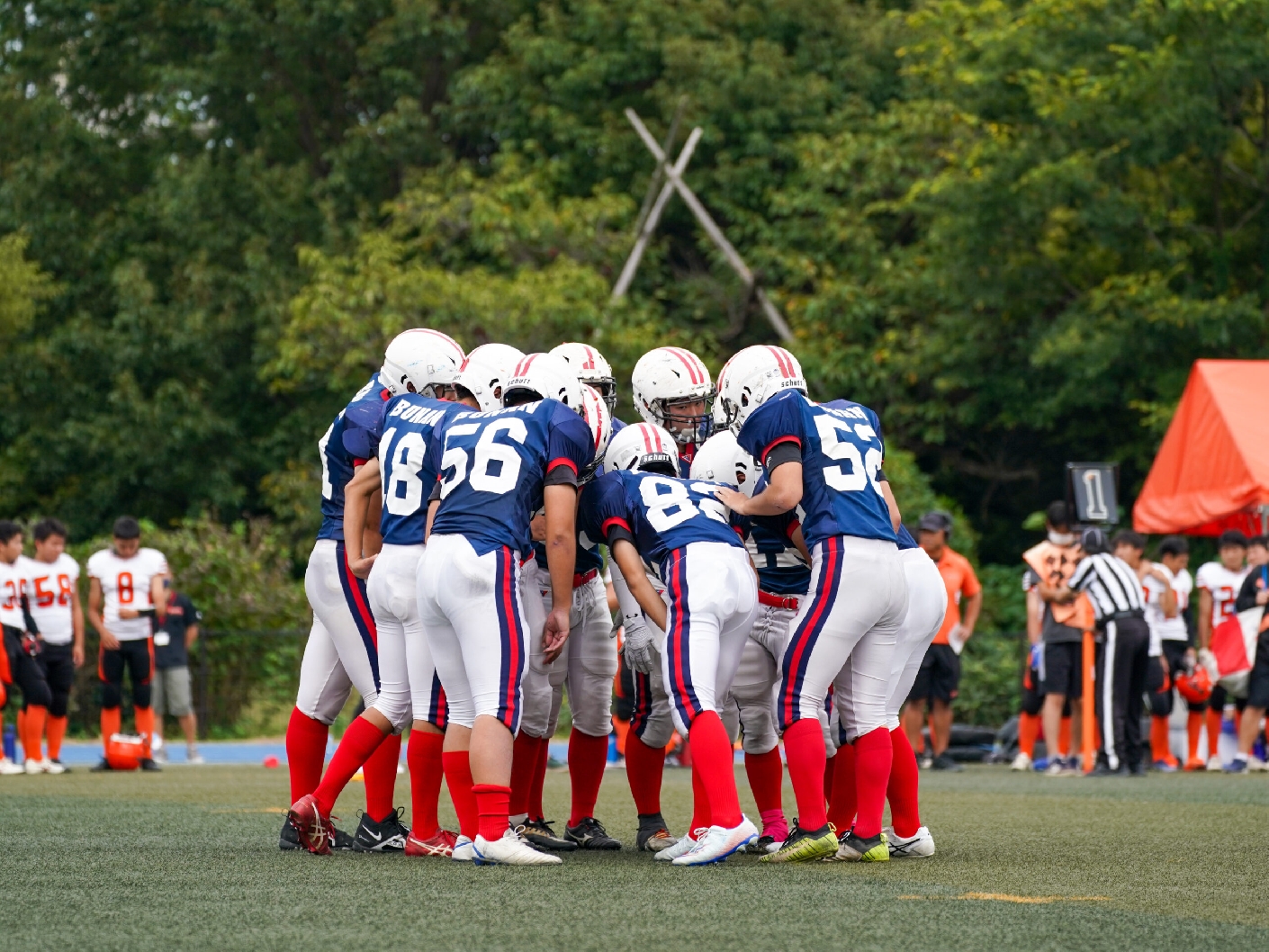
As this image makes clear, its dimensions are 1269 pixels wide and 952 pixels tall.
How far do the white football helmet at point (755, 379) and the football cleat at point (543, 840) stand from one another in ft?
6.06

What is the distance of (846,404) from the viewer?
272 inches

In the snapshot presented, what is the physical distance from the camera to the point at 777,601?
7.08 metres

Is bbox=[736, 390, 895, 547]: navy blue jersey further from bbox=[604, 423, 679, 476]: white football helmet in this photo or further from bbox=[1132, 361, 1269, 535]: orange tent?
bbox=[1132, 361, 1269, 535]: orange tent

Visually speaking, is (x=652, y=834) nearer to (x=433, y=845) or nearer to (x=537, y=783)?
(x=537, y=783)

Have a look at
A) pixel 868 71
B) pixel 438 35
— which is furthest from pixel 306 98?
pixel 868 71

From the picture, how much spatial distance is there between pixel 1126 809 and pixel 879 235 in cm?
1718

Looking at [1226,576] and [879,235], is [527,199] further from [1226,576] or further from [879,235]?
[1226,576]

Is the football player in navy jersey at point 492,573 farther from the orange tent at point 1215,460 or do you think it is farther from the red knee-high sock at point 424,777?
the orange tent at point 1215,460

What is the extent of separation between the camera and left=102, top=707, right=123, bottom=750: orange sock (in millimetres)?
13789

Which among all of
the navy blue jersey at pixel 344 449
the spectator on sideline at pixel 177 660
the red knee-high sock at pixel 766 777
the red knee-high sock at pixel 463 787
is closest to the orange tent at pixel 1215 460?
the spectator on sideline at pixel 177 660

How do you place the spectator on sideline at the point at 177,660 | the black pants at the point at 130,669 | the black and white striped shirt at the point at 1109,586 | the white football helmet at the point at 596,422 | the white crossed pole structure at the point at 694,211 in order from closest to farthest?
the white football helmet at the point at 596,422 → the black and white striped shirt at the point at 1109,586 → the black pants at the point at 130,669 → the spectator on sideline at the point at 177,660 → the white crossed pole structure at the point at 694,211

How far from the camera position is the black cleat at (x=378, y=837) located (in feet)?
23.0

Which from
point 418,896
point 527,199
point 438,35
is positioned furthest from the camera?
point 438,35

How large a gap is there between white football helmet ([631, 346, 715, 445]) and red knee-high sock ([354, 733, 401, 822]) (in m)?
1.72
